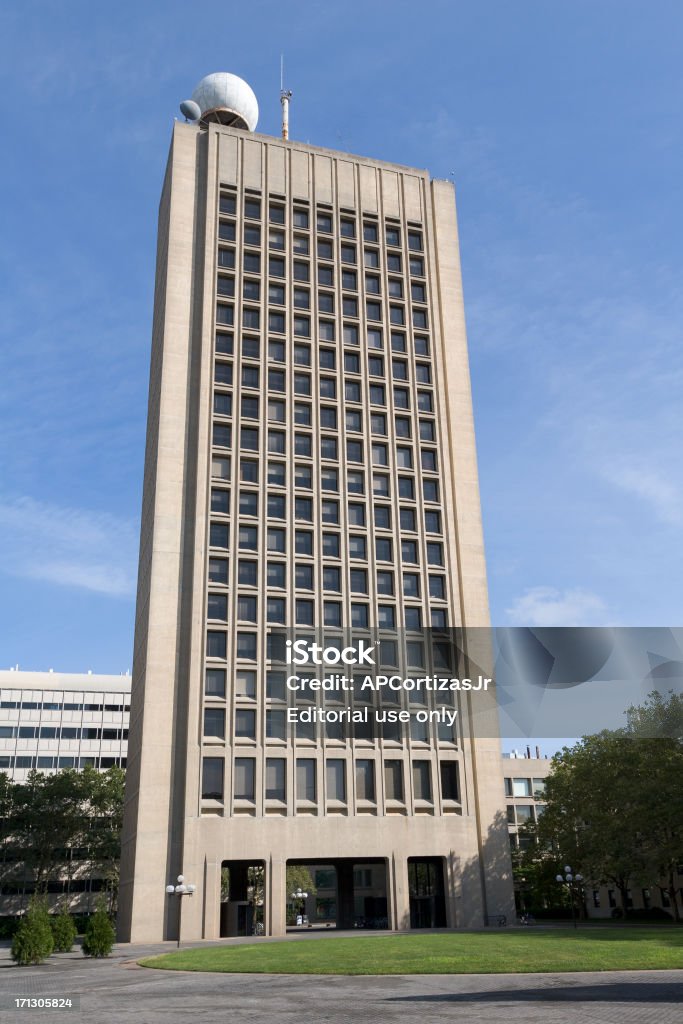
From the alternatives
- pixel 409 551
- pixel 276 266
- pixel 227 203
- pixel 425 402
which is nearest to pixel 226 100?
pixel 227 203

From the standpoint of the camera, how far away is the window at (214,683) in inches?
2320

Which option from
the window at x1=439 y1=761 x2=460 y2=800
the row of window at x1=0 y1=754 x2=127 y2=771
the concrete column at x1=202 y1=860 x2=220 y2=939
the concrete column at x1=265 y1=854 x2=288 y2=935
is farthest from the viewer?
the row of window at x1=0 y1=754 x2=127 y2=771

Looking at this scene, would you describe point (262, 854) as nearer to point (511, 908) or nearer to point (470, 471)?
point (511, 908)

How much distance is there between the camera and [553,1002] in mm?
19219

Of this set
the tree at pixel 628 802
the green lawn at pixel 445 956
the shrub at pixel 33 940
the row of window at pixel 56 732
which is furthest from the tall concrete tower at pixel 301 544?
the row of window at pixel 56 732

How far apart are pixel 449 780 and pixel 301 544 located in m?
20.0

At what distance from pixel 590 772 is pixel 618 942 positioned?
3400 cm

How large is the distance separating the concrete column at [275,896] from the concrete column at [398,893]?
719 cm

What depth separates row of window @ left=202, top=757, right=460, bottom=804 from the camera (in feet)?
187

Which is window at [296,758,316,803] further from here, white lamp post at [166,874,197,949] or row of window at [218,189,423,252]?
row of window at [218,189,423,252]

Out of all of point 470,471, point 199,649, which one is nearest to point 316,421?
point 470,471

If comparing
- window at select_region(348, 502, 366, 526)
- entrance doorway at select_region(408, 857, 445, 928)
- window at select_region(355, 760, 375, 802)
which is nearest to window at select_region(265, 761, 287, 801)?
window at select_region(355, 760, 375, 802)

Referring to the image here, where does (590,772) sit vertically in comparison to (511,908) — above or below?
above

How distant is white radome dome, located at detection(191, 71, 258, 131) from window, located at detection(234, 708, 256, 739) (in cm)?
5504
